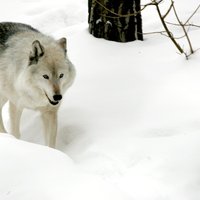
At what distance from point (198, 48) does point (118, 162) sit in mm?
1895

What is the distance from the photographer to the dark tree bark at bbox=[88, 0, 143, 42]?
17.3ft

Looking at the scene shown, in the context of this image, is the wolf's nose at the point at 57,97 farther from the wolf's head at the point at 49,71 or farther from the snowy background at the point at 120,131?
the snowy background at the point at 120,131

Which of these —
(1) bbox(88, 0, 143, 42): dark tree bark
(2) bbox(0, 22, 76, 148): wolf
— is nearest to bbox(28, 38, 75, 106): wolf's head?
(2) bbox(0, 22, 76, 148): wolf

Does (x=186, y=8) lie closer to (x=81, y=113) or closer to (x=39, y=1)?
(x=81, y=113)

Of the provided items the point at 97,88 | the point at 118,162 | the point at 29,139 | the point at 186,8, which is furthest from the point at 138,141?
the point at 186,8

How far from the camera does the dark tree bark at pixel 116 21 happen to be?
527 cm

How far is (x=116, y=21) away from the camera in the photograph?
5.34 meters

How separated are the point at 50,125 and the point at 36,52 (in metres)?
0.75

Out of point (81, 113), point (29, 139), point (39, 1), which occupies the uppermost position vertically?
point (81, 113)

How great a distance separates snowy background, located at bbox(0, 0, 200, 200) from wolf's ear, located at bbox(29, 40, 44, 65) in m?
0.78

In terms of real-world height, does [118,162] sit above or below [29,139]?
above

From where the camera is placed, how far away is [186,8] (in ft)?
20.4

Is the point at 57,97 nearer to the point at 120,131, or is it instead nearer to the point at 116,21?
the point at 120,131

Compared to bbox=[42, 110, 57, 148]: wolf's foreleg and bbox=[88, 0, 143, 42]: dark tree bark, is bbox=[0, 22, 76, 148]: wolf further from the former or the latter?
bbox=[88, 0, 143, 42]: dark tree bark
